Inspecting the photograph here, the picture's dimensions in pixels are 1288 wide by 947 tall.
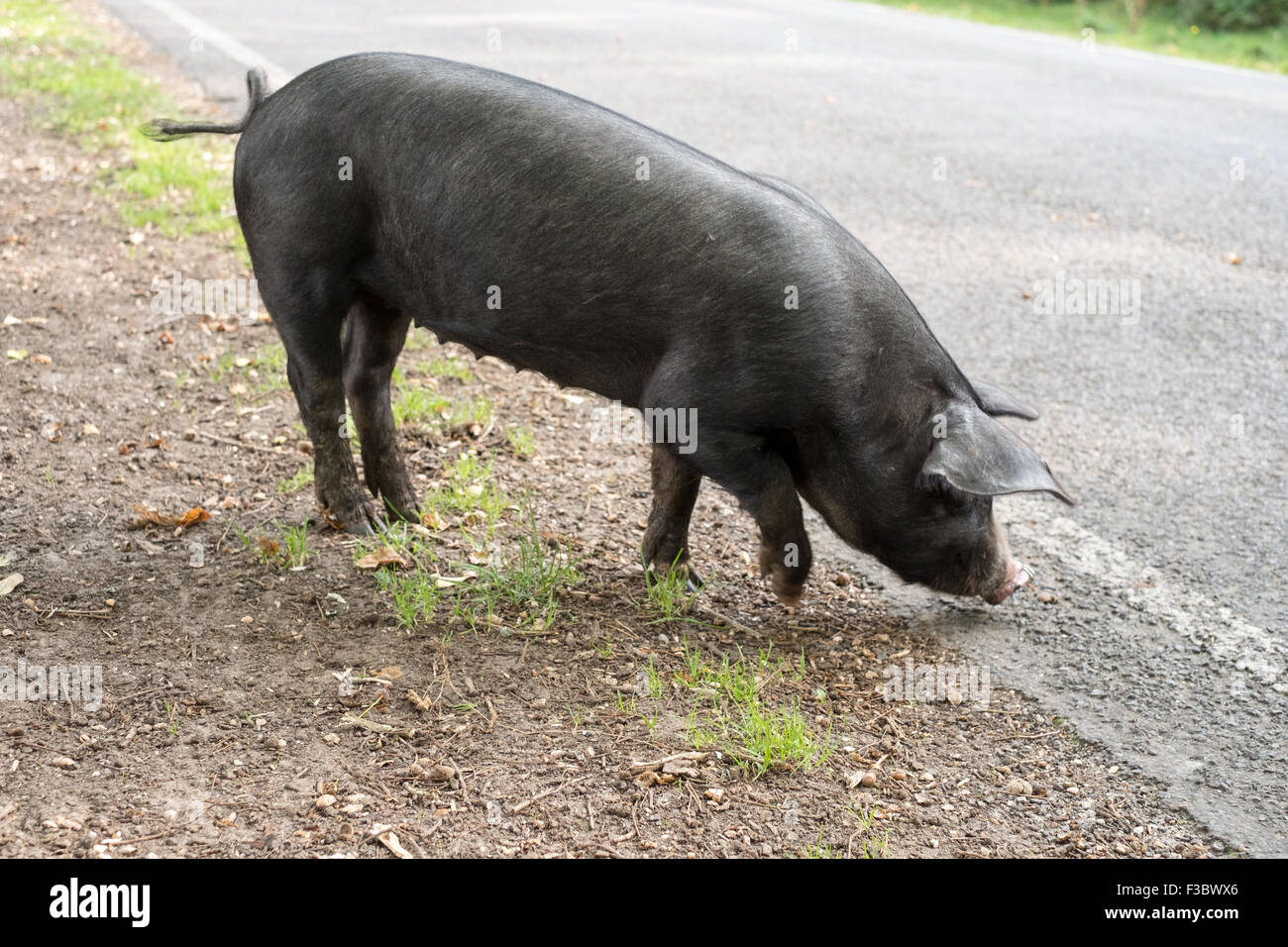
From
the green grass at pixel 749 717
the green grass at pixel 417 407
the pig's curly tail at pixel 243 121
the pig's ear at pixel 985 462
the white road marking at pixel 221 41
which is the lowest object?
the green grass at pixel 749 717

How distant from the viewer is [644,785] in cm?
285

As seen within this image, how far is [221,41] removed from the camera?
1130 cm

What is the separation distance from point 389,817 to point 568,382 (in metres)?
1.30

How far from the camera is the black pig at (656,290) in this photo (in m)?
3.18

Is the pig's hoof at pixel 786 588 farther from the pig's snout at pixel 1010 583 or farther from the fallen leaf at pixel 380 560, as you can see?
the fallen leaf at pixel 380 560

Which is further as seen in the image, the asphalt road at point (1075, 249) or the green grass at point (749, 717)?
the asphalt road at point (1075, 249)

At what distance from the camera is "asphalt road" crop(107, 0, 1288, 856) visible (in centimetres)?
340

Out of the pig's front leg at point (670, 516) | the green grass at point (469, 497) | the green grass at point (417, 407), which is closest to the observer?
the pig's front leg at point (670, 516)

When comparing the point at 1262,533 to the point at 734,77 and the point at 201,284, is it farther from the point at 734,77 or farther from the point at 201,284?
the point at 734,77

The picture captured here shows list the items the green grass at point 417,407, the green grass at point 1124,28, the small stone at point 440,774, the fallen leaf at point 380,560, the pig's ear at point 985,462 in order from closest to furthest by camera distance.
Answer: the small stone at point 440,774
the pig's ear at point 985,462
the fallen leaf at point 380,560
the green grass at point 417,407
the green grass at point 1124,28

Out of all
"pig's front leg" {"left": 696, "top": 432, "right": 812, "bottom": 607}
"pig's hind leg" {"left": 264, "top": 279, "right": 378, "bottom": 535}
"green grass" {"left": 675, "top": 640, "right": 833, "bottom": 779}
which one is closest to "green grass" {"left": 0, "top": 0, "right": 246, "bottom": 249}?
"pig's hind leg" {"left": 264, "top": 279, "right": 378, "bottom": 535}

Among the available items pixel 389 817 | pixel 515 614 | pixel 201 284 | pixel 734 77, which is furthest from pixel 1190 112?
pixel 389 817

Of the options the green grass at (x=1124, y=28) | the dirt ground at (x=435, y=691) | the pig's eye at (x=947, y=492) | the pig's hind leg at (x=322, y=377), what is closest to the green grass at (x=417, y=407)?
the dirt ground at (x=435, y=691)

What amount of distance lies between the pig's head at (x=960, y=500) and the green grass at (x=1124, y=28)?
39.5 feet
